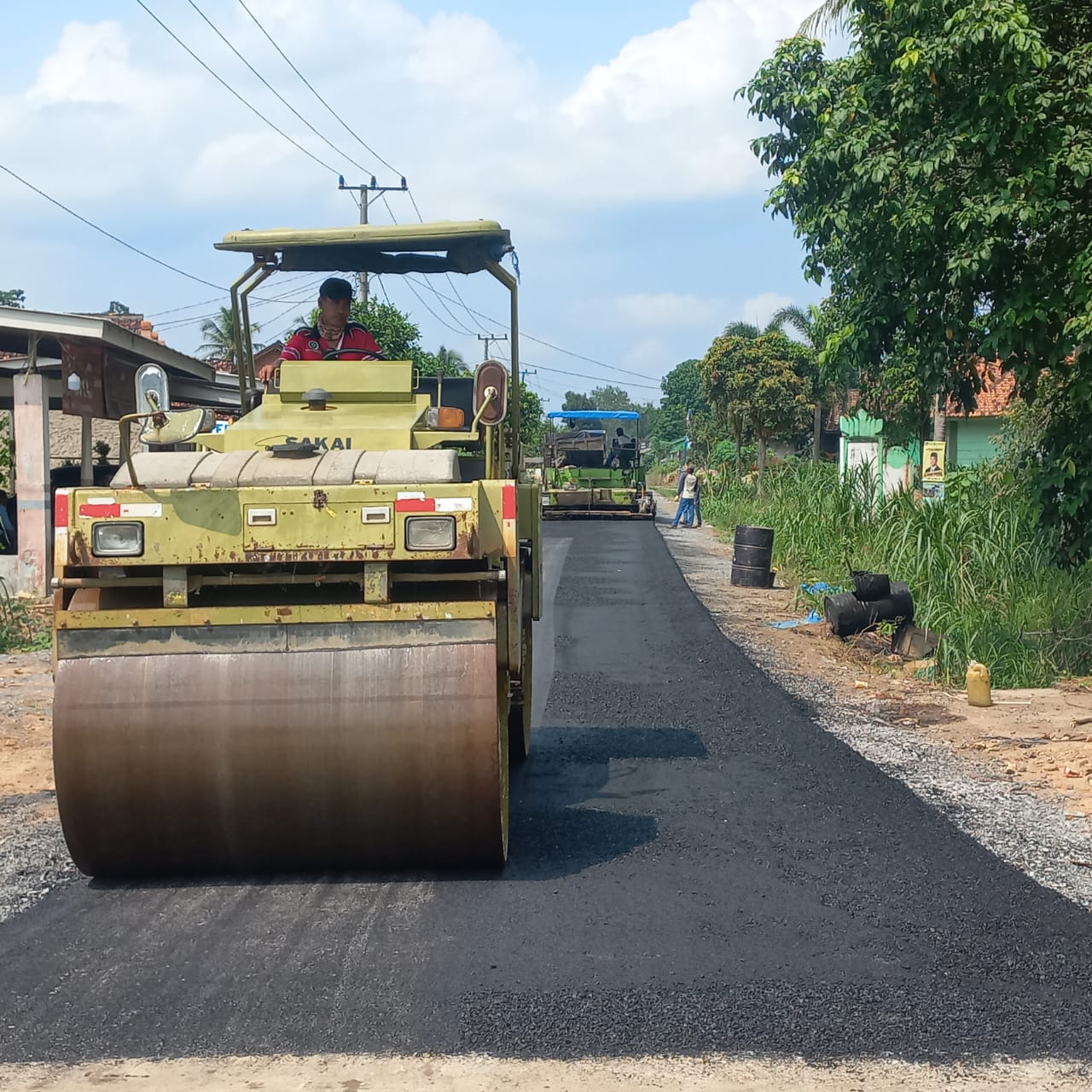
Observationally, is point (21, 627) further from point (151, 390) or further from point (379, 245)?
A: point (151, 390)

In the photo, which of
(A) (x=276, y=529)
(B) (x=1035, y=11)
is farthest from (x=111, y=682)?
(B) (x=1035, y=11)

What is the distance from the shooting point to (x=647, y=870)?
18.4 ft

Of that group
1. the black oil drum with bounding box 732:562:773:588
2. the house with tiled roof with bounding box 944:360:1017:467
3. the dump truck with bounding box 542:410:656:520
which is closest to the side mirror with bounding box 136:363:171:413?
the black oil drum with bounding box 732:562:773:588

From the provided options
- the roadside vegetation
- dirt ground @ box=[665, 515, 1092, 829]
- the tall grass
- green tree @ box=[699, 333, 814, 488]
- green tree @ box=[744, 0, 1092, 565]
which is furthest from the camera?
green tree @ box=[699, 333, 814, 488]

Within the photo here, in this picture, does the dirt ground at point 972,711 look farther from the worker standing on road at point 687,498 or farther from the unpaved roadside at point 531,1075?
the worker standing on road at point 687,498

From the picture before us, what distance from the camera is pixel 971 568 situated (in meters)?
13.9

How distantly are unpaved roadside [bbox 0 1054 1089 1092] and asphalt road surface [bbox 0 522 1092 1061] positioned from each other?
8 cm

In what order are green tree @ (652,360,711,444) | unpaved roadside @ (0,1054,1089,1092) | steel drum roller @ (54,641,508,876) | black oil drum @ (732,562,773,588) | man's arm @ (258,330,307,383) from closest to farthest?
unpaved roadside @ (0,1054,1089,1092) < steel drum roller @ (54,641,508,876) < man's arm @ (258,330,307,383) < black oil drum @ (732,562,773,588) < green tree @ (652,360,711,444)

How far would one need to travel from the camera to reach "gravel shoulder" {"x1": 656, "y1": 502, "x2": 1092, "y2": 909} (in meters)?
6.38

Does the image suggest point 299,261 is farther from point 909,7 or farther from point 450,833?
point 909,7

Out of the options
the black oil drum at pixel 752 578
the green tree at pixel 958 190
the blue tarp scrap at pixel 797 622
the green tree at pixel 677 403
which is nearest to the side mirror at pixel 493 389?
the green tree at pixel 958 190

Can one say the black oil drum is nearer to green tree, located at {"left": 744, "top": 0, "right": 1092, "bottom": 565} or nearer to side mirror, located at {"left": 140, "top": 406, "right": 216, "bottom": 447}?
green tree, located at {"left": 744, "top": 0, "right": 1092, "bottom": 565}

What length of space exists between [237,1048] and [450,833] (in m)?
1.50

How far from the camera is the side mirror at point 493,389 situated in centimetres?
635
